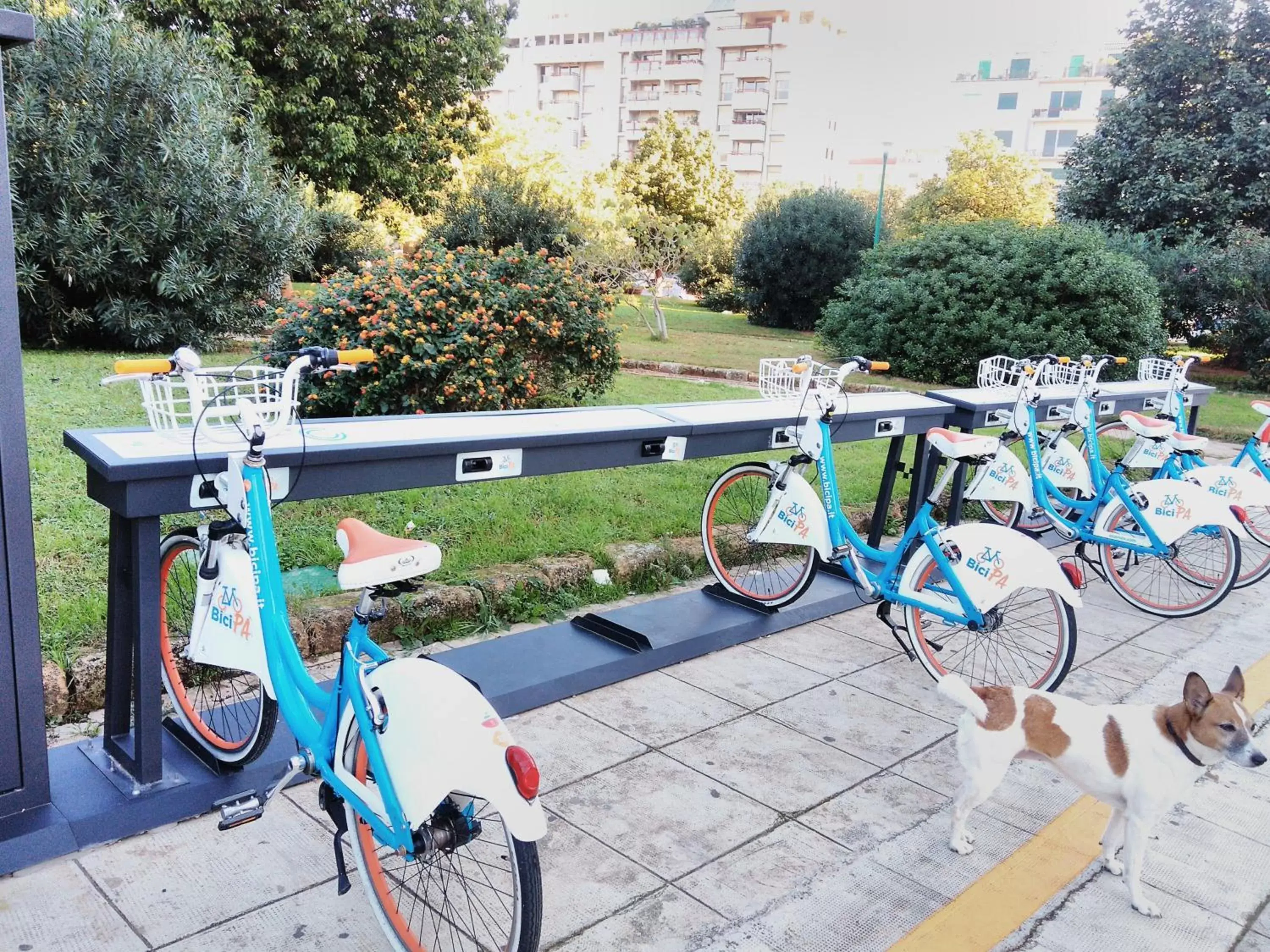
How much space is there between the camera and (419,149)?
66.4 feet

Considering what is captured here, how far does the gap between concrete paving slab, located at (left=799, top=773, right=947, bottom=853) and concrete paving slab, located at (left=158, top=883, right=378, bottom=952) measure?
1.41m

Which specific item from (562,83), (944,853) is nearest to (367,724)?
(944,853)

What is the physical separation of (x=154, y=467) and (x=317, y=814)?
1.21 meters

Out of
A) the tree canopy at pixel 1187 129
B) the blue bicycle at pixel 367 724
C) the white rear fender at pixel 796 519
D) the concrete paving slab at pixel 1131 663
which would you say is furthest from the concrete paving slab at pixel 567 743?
the tree canopy at pixel 1187 129

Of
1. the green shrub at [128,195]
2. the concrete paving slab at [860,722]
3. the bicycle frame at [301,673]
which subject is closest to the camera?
the bicycle frame at [301,673]

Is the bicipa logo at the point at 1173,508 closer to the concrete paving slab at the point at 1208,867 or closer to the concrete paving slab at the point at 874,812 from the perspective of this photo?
the concrete paving slab at the point at 1208,867

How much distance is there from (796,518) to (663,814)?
1787 millimetres

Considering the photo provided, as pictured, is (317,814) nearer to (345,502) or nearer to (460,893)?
(460,893)

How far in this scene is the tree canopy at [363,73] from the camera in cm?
1694

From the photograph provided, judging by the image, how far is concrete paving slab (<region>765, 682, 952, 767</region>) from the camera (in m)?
3.70

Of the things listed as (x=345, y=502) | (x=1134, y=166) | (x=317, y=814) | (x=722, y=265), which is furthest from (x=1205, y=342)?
(x=317, y=814)

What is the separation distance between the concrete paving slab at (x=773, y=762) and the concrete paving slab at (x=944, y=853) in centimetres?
32

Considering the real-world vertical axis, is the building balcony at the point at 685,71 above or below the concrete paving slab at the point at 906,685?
above

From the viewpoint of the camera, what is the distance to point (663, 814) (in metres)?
3.15
